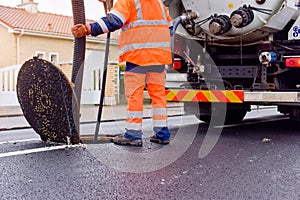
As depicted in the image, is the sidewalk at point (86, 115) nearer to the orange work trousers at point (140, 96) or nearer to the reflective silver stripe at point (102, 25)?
the orange work trousers at point (140, 96)

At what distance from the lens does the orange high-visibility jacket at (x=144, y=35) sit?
13.9 ft

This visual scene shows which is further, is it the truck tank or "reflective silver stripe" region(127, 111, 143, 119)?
the truck tank

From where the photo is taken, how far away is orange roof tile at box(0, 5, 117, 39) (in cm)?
1977

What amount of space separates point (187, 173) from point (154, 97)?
1.38 m

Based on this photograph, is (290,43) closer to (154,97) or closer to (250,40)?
(250,40)

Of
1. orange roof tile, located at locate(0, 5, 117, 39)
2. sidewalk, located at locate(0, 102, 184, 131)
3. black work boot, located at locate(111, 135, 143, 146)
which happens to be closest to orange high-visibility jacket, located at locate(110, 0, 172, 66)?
black work boot, located at locate(111, 135, 143, 146)

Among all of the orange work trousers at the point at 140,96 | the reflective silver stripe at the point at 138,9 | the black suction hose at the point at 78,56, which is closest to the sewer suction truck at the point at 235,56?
the orange work trousers at the point at 140,96

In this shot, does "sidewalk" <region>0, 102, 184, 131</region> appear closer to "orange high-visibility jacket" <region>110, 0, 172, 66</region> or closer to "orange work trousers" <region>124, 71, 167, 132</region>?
"orange work trousers" <region>124, 71, 167, 132</region>

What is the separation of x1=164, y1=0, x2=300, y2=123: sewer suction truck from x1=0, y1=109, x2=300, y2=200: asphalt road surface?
844mm

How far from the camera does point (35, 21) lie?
2161 cm

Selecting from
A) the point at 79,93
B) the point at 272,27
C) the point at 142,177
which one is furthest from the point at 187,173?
the point at 272,27

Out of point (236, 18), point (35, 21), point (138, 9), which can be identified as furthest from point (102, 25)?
point (35, 21)

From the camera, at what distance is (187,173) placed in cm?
320

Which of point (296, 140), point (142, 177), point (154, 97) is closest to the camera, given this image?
point (142, 177)
